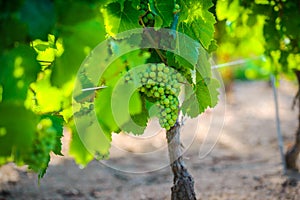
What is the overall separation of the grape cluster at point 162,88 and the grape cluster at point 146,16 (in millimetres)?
215

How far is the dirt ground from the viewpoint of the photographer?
3105mm

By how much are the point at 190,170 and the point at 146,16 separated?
2153 millimetres

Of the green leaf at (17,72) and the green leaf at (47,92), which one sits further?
the green leaf at (47,92)

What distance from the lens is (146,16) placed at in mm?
1801

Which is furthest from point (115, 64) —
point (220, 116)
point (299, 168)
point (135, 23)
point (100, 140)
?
point (220, 116)

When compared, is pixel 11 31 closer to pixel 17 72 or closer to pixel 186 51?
pixel 17 72

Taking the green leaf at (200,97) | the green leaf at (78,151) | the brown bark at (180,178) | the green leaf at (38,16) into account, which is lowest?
the brown bark at (180,178)

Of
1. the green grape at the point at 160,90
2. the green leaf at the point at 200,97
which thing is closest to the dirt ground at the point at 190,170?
the green leaf at the point at 200,97

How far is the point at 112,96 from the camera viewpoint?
127 centimetres

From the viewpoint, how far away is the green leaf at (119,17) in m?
1.60

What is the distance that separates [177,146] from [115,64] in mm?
865

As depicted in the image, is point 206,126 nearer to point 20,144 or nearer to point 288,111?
point 288,111

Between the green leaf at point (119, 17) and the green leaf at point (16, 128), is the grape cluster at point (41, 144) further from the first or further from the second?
the green leaf at point (119, 17)

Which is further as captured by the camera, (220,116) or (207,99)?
(220,116)
